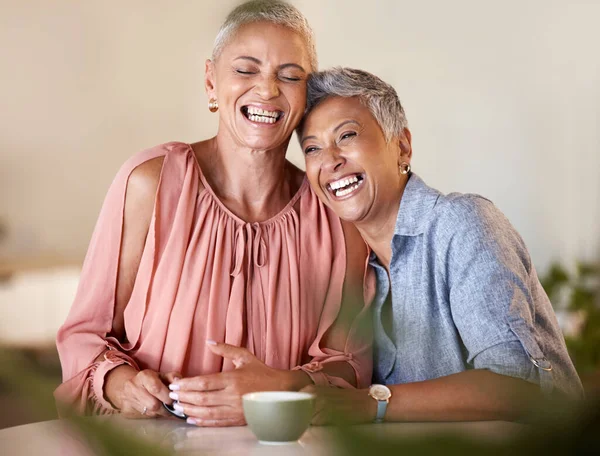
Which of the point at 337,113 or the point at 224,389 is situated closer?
the point at 224,389

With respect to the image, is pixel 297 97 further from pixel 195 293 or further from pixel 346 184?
pixel 195 293

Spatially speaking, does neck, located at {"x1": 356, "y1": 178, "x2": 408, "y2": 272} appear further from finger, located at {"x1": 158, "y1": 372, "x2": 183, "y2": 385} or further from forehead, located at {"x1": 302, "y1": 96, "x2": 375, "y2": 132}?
finger, located at {"x1": 158, "y1": 372, "x2": 183, "y2": 385}

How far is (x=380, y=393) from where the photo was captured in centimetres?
141

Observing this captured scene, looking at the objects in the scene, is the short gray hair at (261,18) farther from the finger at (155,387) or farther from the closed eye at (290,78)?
the finger at (155,387)

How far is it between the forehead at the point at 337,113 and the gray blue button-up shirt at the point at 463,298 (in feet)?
0.68

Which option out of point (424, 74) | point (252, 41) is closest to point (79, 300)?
point (252, 41)

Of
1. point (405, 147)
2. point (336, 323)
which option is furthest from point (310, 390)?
point (405, 147)

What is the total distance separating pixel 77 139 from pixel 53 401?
450 centimetres

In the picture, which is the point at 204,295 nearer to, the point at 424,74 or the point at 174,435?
the point at 174,435

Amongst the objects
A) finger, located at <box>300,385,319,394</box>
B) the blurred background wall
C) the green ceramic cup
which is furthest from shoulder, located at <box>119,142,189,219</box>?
the blurred background wall

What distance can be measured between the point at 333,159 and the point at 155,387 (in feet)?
2.29

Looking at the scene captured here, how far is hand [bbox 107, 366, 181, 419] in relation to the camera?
1466mm

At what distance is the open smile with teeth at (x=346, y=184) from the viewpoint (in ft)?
5.93

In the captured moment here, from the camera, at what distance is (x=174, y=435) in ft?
4.19
